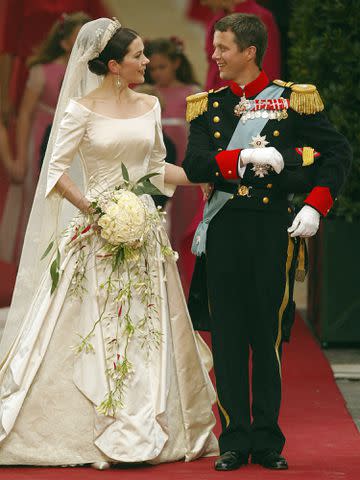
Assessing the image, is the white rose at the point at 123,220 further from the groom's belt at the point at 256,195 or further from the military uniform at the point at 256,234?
the groom's belt at the point at 256,195

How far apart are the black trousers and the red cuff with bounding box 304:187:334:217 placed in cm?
15

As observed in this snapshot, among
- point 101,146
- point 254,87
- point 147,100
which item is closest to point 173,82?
point 147,100

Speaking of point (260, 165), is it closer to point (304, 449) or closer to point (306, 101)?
point (306, 101)

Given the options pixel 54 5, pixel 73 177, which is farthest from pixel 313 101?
pixel 54 5

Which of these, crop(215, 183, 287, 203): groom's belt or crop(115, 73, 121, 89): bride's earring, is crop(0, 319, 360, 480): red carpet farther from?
crop(115, 73, 121, 89): bride's earring

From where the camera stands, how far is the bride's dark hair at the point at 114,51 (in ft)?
21.1

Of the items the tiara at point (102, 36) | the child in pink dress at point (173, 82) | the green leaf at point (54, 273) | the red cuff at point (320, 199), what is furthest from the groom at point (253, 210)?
the child in pink dress at point (173, 82)

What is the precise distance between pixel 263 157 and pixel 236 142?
0.23 m

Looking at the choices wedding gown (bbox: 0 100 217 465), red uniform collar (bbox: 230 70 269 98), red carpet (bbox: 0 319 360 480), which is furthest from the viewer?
wedding gown (bbox: 0 100 217 465)

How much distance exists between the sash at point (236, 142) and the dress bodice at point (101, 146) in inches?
17.6

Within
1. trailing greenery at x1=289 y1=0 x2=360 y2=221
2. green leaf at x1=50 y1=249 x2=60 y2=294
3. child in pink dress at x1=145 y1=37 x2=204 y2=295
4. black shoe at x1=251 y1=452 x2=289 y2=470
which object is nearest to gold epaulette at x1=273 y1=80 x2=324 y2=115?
green leaf at x1=50 y1=249 x2=60 y2=294

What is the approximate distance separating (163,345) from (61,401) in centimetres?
51

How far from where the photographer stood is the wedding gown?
6.23 metres

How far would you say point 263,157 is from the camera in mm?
5898
